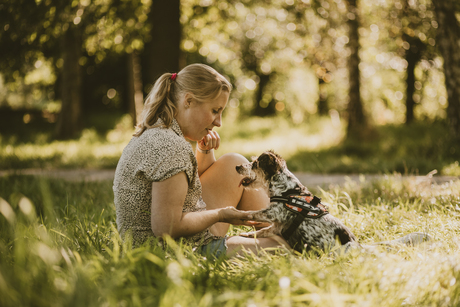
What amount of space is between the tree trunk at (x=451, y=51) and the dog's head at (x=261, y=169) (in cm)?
514

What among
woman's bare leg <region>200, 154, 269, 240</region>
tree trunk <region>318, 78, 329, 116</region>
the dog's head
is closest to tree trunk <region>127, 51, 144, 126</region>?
tree trunk <region>318, 78, 329, 116</region>

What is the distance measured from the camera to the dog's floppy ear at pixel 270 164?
305cm

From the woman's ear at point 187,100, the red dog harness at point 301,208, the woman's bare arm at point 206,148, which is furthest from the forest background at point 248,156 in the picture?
the woman's ear at point 187,100

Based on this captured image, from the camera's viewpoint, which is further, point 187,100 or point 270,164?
point 270,164

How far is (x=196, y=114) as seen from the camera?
249cm

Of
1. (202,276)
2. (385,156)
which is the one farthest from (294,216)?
(385,156)

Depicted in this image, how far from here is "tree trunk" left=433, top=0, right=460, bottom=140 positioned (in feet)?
21.4

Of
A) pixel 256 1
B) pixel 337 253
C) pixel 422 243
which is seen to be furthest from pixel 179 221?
pixel 256 1

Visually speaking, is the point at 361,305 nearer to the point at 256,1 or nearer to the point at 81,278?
the point at 81,278

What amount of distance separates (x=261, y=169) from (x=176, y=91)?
1.02 meters

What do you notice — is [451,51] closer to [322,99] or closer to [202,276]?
[202,276]

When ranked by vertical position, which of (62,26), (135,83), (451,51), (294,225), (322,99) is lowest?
(322,99)

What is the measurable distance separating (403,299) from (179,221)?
1.28 metres

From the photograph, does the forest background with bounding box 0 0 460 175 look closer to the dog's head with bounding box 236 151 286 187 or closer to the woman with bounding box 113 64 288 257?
the dog's head with bounding box 236 151 286 187
